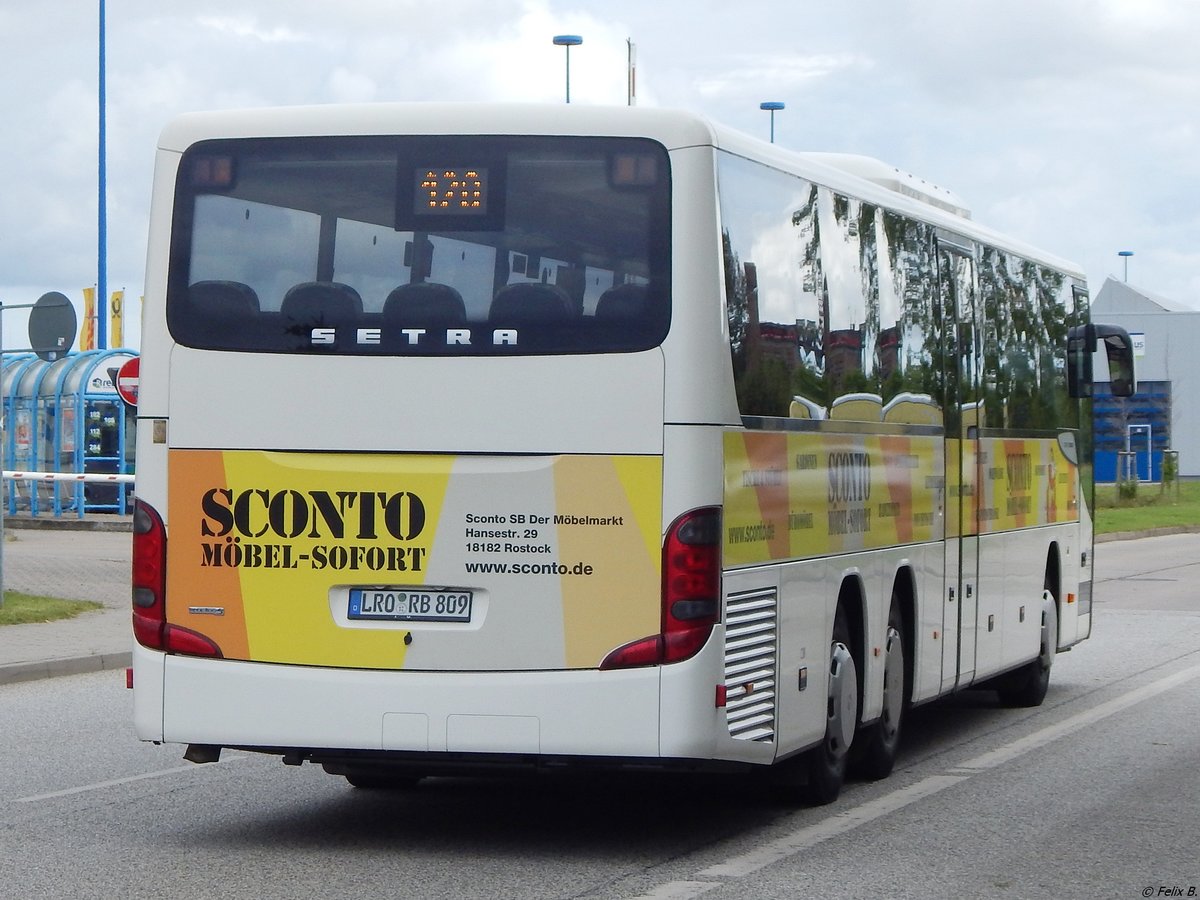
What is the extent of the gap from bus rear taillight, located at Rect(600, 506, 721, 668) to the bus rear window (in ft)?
2.38

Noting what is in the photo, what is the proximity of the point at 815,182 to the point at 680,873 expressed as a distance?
349 cm

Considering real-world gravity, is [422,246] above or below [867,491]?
above

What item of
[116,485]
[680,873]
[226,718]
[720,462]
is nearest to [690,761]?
[680,873]

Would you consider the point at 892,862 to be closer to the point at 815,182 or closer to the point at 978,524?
the point at 815,182

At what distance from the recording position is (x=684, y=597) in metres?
8.13

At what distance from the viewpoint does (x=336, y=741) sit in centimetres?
830

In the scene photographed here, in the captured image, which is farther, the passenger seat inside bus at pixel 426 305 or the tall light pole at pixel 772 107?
the tall light pole at pixel 772 107

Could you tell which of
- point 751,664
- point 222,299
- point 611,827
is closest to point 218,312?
point 222,299

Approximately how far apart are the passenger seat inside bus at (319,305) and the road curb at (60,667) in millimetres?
6600

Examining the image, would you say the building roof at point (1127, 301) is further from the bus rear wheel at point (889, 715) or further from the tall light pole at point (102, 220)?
the bus rear wheel at point (889, 715)

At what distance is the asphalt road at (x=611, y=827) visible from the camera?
7828 mm

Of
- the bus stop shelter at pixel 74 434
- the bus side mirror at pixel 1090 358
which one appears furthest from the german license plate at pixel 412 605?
the bus stop shelter at pixel 74 434

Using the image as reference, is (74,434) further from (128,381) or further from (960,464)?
(960,464)

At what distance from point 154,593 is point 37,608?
11.0 meters
